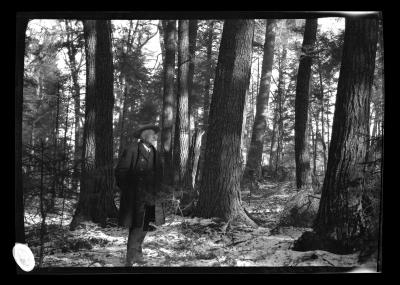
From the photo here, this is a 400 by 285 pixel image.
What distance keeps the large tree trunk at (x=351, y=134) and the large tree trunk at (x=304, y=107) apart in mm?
320

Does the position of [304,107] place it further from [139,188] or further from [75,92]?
[75,92]

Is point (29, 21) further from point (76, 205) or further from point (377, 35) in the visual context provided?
point (377, 35)

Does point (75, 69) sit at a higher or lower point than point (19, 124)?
higher

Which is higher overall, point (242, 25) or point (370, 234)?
point (242, 25)

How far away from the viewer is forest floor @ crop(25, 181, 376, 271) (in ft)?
15.6

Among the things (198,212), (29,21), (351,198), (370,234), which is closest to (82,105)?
(29,21)

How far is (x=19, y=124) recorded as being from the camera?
461 cm

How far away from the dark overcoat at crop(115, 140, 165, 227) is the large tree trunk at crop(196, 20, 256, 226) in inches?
23.8

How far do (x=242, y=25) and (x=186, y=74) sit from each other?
98cm

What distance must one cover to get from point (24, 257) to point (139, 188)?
1.53 meters

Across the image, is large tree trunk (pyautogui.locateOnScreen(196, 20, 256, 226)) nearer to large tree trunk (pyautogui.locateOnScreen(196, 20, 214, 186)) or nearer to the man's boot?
large tree trunk (pyautogui.locateOnScreen(196, 20, 214, 186))

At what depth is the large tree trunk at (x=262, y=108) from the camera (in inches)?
195

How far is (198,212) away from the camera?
505cm

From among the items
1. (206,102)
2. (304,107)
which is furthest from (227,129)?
(304,107)
